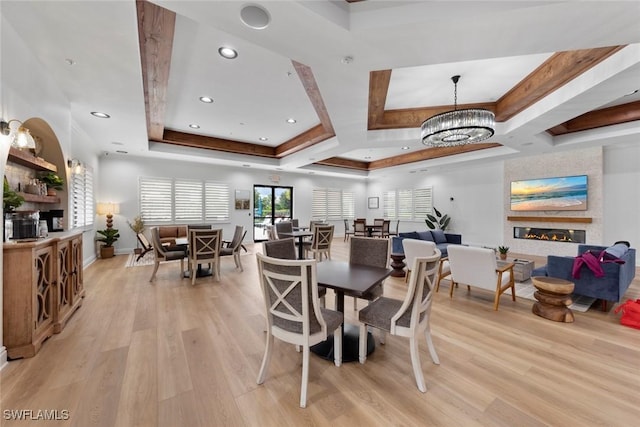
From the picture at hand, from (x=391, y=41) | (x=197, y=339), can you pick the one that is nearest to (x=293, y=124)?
(x=391, y=41)

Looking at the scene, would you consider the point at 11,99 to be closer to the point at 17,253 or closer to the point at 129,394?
the point at 17,253

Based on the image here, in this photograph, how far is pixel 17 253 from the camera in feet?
6.95

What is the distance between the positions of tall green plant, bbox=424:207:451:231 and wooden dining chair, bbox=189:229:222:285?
25.0 ft

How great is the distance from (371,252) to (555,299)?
2.28 m

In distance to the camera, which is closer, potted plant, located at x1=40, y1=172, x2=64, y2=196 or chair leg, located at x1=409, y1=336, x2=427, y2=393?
chair leg, located at x1=409, y1=336, x2=427, y2=393

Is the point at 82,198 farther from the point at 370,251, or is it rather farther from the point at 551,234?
the point at 551,234

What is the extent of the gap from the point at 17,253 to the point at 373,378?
3109 millimetres

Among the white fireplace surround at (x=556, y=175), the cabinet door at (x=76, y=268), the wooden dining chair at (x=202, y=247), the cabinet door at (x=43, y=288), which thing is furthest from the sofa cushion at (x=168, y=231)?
the white fireplace surround at (x=556, y=175)

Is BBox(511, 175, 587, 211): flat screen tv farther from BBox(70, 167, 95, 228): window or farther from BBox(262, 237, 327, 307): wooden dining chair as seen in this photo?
BBox(70, 167, 95, 228): window

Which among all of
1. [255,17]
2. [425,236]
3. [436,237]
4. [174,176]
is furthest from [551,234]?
[174,176]

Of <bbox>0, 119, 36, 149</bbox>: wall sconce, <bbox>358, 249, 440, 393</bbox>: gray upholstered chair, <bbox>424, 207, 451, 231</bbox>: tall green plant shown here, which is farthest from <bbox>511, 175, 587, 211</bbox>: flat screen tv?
<bbox>0, 119, 36, 149</bbox>: wall sconce

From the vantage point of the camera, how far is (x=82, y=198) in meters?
5.10

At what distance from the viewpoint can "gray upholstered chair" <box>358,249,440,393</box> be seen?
184 cm

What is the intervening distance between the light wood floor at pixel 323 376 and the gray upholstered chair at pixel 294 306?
0.92ft
